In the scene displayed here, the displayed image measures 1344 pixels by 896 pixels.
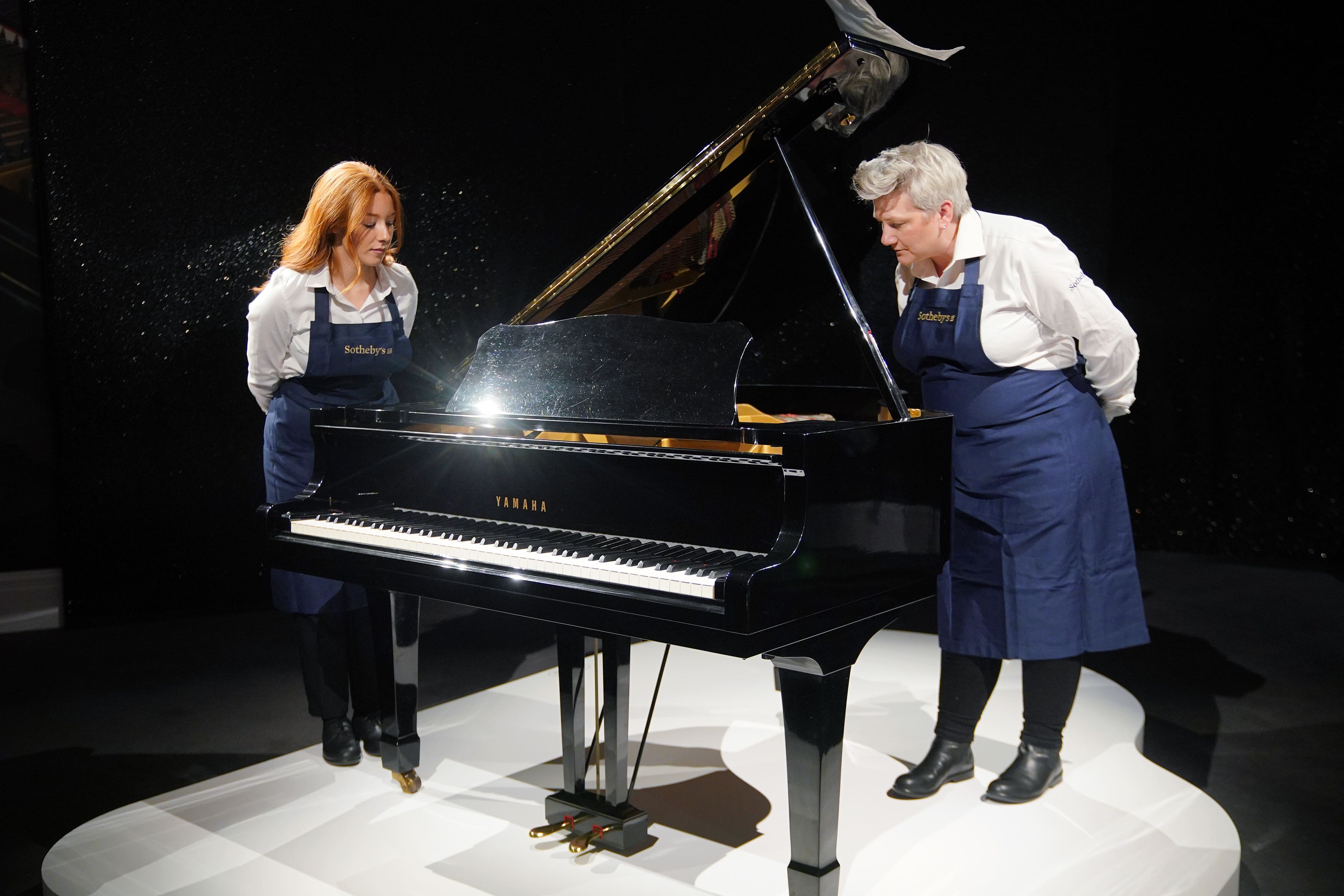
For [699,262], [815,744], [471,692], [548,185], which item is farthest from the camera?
[548,185]

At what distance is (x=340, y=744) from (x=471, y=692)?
1007 millimetres

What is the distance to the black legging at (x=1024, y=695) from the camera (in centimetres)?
268

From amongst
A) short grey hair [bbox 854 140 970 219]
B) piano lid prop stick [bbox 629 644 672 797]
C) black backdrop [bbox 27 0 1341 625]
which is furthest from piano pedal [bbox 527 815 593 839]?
black backdrop [bbox 27 0 1341 625]

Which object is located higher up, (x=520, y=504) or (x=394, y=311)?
(x=394, y=311)

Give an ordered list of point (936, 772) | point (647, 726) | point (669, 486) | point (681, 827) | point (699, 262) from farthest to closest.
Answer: point (699, 262), point (936, 772), point (681, 827), point (647, 726), point (669, 486)

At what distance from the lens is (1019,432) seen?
8.34ft

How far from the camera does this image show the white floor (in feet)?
7.61

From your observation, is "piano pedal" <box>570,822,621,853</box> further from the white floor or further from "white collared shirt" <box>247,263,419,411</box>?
"white collared shirt" <box>247,263,419,411</box>

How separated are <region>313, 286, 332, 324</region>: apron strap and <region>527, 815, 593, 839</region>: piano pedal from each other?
1421 mm

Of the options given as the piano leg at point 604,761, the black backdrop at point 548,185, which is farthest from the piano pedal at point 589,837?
the black backdrop at point 548,185

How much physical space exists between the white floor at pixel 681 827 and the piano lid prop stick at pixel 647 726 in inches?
1.6

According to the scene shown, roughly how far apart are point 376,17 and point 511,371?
3.20 meters

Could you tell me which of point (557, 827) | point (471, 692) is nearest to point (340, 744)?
point (557, 827)

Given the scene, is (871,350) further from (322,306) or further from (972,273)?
(322,306)
